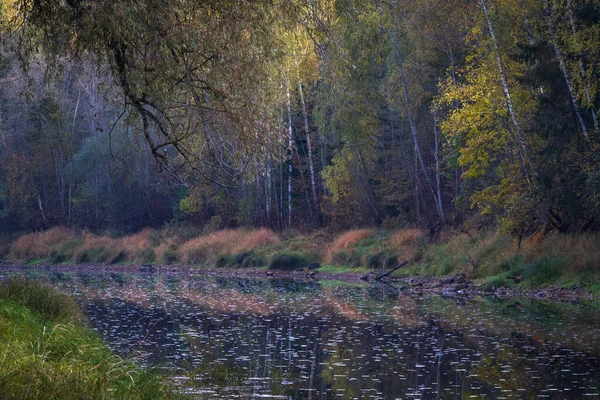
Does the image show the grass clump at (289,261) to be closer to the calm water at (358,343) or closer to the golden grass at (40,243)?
the calm water at (358,343)

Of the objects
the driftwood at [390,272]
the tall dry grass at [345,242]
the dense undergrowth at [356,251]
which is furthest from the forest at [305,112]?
the tall dry grass at [345,242]

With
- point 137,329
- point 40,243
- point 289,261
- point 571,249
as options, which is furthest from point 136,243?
point 571,249

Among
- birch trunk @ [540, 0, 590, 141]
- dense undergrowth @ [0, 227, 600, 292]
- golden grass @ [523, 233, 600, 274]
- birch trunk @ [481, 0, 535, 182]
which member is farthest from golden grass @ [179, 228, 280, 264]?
birch trunk @ [540, 0, 590, 141]

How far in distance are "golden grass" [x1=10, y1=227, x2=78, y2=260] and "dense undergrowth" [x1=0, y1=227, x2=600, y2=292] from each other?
65 mm

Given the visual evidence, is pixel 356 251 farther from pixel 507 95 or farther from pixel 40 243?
pixel 40 243

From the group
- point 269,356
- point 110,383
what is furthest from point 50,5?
point 269,356

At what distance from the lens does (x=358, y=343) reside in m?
18.0

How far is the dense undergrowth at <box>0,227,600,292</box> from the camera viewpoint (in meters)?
25.8

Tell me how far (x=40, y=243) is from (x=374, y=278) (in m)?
28.7

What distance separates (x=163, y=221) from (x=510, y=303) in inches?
1496

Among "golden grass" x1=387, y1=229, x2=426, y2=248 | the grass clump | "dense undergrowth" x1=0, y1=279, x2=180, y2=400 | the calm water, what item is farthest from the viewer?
the grass clump

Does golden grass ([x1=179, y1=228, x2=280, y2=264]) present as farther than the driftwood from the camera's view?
Yes

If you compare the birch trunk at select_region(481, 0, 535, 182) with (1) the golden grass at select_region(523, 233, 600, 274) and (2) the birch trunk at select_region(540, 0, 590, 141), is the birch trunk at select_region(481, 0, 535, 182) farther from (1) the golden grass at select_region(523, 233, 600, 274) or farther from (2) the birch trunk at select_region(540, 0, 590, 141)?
(1) the golden grass at select_region(523, 233, 600, 274)

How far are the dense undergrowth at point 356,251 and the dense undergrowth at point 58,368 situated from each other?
16.5 m
